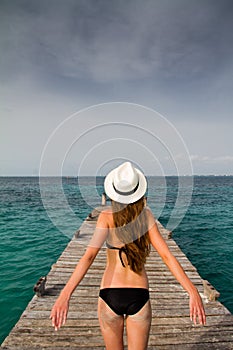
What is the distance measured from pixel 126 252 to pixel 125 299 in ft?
1.77

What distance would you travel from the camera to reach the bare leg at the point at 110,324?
9.11 feet

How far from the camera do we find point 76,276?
2328mm

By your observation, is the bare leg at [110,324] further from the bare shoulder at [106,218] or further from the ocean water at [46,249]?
the ocean water at [46,249]

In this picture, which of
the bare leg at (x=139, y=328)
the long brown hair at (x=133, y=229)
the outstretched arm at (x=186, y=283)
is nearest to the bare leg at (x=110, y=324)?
the bare leg at (x=139, y=328)

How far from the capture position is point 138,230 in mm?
2631

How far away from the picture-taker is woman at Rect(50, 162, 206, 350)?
261 cm

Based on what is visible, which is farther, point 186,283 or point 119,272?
point 119,272

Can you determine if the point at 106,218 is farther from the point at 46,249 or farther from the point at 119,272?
the point at 46,249

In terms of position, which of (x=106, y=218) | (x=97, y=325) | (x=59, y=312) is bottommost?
→ (x=97, y=325)

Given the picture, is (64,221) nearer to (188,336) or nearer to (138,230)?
Result: (188,336)

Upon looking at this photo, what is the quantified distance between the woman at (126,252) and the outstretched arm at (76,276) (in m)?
0.01

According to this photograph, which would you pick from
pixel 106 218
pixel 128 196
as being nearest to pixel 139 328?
pixel 106 218

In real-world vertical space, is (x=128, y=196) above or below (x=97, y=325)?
above

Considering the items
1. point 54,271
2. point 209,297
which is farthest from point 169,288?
point 54,271
